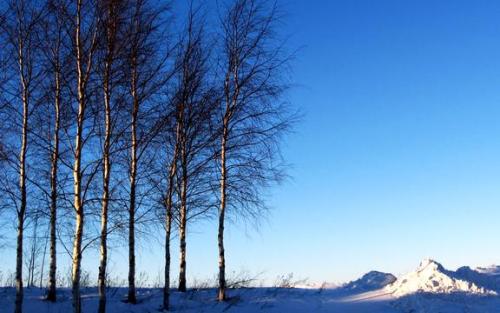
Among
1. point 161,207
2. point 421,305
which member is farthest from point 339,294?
point 161,207

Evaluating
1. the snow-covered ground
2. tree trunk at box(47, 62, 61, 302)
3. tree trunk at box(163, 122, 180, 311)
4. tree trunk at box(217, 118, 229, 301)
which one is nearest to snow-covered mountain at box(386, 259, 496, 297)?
the snow-covered ground

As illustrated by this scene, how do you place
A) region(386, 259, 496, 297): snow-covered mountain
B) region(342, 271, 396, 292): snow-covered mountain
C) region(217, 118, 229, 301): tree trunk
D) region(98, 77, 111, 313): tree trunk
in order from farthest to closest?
region(342, 271, 396, 292): snow-covered mountain < region(217, 118, 229, 301): tree trunk < region(386, 259, 496, 297): snow-covered mountain < region(98, 77, 111, 313): tree trunk

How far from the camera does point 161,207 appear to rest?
15.4 meters

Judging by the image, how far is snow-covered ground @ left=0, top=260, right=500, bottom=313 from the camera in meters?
13.9

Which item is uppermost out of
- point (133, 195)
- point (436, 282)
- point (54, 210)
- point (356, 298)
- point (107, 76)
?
point (107, 76)

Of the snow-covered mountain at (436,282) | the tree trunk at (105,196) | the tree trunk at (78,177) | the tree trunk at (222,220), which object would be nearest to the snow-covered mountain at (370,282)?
the snow-covered mountain at (436,282)

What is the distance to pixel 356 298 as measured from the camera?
15.7 m

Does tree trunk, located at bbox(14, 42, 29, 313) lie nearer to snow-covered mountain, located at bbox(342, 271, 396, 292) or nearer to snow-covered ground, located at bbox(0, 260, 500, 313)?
snow-covered ground, located at bbox(0, 260, 500, 313)

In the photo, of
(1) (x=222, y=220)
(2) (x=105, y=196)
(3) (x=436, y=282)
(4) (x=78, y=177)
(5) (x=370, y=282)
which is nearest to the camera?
(4) (x=78, y=177)

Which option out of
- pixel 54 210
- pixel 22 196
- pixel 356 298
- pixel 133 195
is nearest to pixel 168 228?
pixel 133 195

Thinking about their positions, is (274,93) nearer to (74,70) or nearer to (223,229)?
(223,229)

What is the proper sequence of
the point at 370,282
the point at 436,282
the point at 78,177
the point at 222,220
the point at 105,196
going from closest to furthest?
the point at 78,177 < the point at 105,196 < the point at 436,282 < the point at 222,220 < the point at 370,282

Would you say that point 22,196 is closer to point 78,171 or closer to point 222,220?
point 78,171

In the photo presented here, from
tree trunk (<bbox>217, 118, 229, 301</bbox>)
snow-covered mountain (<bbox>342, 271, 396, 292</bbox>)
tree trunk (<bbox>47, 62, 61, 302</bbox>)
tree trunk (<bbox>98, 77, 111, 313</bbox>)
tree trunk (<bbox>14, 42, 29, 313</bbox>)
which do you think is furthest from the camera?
snow-covered mountain (<bbox>342, 271, 396, 292</bbox>)
